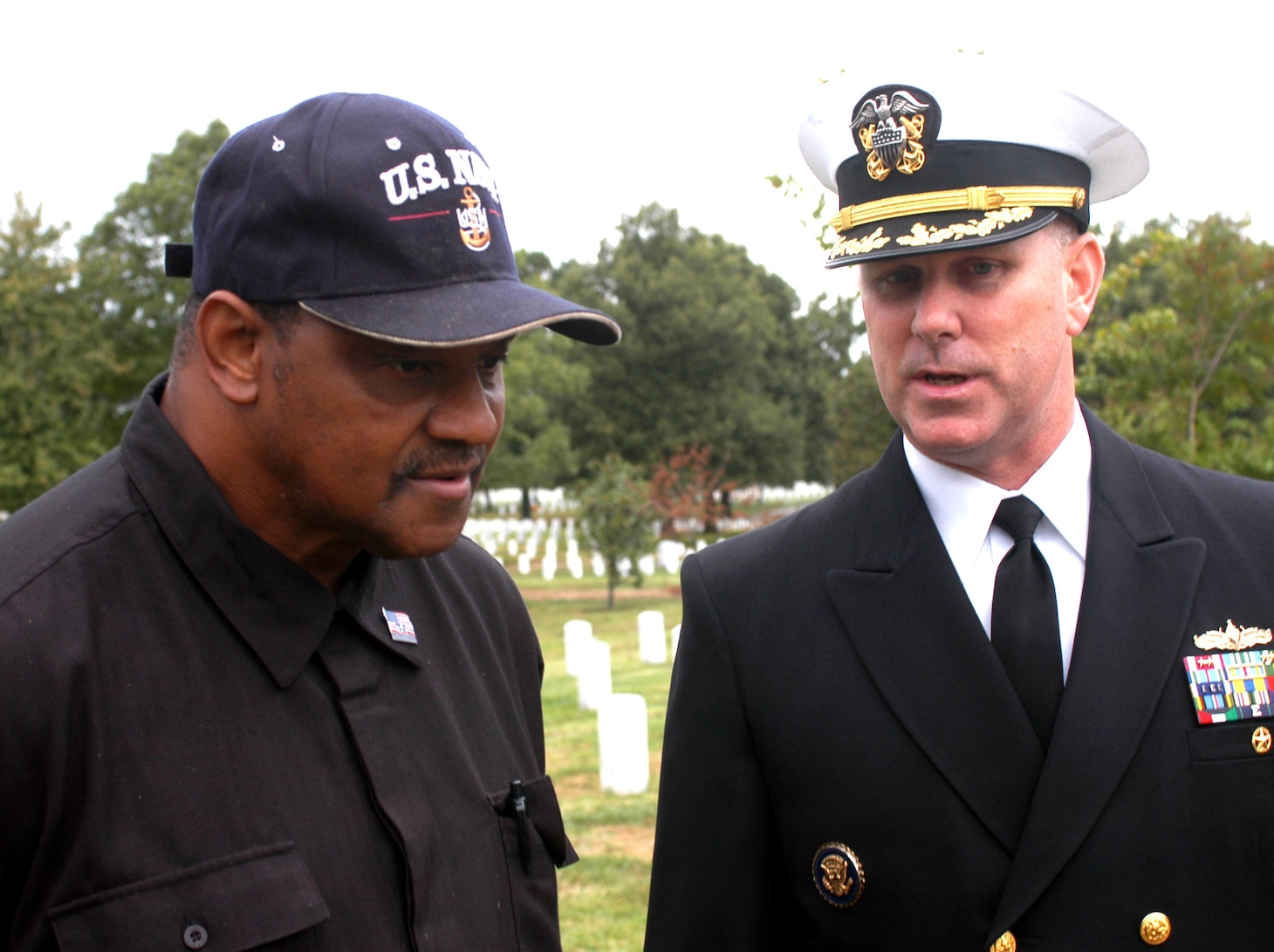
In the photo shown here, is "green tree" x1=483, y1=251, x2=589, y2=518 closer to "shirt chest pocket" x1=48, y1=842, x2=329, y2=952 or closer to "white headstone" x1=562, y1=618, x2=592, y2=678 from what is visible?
"white headstone" x1=562, y1=618, x2=592, y2=678

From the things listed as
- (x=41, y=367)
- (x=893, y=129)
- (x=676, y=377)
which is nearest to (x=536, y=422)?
(x=676, y=377)

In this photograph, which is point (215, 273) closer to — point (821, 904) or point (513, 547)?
point (821, 904)

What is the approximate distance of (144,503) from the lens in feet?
7.25

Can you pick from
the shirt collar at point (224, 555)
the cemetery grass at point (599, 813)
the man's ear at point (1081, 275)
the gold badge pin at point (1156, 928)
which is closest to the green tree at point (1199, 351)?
the cemetery grass at point (599, 813)

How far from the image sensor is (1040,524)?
2.74 meters

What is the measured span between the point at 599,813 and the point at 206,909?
7.35m

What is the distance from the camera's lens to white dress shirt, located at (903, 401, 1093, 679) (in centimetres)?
271

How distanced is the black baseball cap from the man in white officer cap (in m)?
0.92

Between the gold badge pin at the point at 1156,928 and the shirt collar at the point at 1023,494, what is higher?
the shirt collar at the point at 1023,494

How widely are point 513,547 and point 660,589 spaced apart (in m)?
11.4

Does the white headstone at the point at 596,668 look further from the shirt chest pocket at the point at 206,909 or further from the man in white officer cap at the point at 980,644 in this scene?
the shirt chest pocket at the point at 206,909

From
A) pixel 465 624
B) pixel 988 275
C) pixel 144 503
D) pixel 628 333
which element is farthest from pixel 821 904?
pixel 628 333

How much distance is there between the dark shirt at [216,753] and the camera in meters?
1.90

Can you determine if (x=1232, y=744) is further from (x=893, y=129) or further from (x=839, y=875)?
(x=893, y=129)
